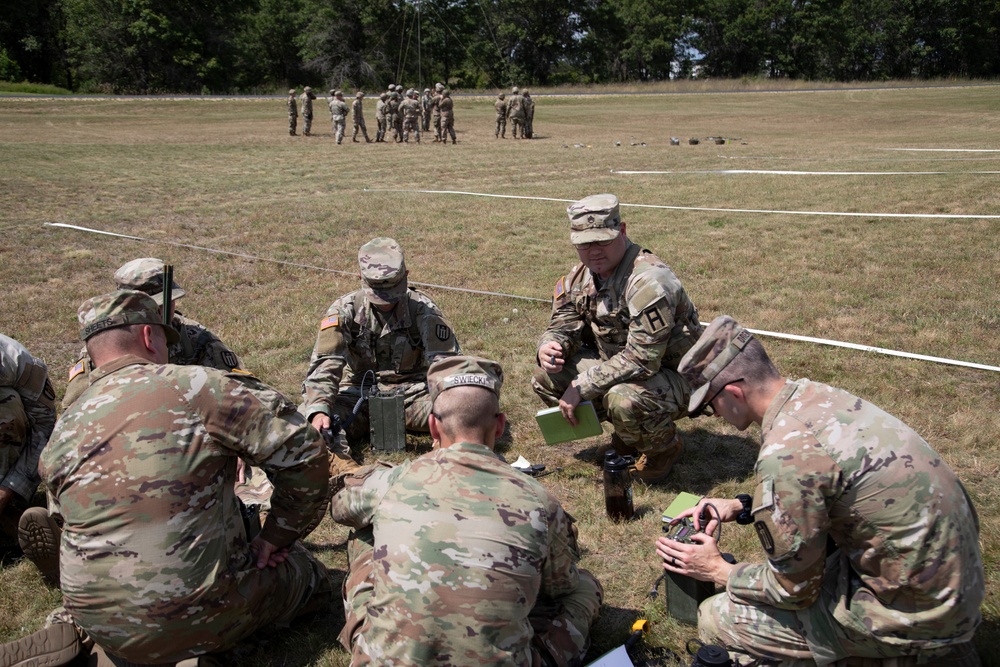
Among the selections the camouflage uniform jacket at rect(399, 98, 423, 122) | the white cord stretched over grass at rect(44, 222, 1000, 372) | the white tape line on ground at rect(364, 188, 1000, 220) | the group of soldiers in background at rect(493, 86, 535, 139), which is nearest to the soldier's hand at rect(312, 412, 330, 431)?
the white cord stretched over grass at rect(44, 222, 1000, 372)

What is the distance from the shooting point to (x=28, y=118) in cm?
3297

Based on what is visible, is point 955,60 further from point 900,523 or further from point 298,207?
point 900,523

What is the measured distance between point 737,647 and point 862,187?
13281 millimetres

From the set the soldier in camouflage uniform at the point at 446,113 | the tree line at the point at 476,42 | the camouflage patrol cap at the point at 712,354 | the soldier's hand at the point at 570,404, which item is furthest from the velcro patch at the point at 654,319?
the tree line at the point at 476,42

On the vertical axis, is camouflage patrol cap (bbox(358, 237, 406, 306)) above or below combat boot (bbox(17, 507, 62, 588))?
above

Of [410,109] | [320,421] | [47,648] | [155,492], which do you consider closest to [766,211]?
[320,421]

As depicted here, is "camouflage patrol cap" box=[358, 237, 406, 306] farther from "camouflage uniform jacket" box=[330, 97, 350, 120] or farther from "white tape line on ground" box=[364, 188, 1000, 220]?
"camouflage uniform jacket" box=[330, 97, 350, 120]

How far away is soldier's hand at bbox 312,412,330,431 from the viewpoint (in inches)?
214

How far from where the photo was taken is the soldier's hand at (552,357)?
578cm

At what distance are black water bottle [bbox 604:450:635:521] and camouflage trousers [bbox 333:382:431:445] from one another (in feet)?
5.71

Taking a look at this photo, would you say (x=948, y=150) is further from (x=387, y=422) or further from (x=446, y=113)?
(x=387, y=422)

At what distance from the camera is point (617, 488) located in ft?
16.0

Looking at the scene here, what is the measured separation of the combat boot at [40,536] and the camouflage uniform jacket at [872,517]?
10.8 ft

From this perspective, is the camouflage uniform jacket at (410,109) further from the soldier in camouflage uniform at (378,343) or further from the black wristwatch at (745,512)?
the black wristwatch at (745,512)
